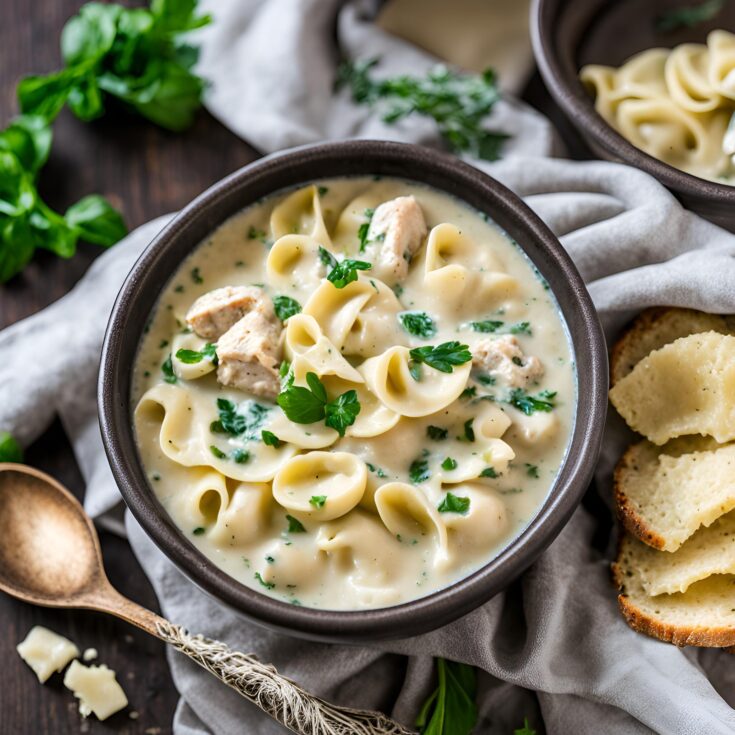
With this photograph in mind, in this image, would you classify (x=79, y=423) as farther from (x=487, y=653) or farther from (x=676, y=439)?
(x=676, y=439)

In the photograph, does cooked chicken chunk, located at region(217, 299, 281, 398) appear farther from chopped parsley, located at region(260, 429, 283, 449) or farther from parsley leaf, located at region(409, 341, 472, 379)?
parsley leaf, located at region(409, 341, 472, 379)

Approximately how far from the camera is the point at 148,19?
500 centimetres

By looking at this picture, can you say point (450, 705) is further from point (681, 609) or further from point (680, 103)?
point (680, 103)

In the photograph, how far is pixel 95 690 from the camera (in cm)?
429

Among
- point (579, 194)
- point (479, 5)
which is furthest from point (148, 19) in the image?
point (579, 194)

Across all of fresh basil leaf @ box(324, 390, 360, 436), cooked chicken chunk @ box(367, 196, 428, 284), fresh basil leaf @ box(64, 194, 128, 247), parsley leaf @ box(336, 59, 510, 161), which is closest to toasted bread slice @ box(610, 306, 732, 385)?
cooked chicken chunk @ box(367, 196, 428, 284)

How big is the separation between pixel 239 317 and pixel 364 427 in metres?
0.69

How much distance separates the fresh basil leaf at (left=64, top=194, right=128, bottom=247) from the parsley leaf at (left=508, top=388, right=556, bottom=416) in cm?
218

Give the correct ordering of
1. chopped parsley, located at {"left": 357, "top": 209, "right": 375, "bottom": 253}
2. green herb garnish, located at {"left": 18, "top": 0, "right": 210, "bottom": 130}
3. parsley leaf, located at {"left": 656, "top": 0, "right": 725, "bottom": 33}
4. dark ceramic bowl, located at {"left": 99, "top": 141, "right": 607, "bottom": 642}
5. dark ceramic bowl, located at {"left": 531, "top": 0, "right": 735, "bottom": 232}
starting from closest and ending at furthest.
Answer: dark ceramic bowl, located at {"left": 99, "top": 141, "right": 607, "bottom": 642} → chopped parsley, located at {"left": 357, "top": 209, "right": 375, "bottom": 253} → dark ceramic bowl, located at {"left": 531, "top": 0, "right": 735, "bottom": 232} → green herb garnish, located at {"left": 18, "top": 0, "right": 210, "bottom": 130} → parsley leaf, located at {"left": 656, "top": 0, "right": 725, "bottom": 33}

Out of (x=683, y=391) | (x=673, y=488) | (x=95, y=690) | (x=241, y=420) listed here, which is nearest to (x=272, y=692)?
(x=95, y=690)

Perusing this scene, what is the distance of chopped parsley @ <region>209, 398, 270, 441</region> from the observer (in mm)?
3912

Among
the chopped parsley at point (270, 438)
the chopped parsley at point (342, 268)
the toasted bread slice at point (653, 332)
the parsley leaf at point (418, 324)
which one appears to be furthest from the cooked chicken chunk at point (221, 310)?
the toasted bread slice at point (653, 332)

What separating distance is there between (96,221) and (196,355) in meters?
1.26

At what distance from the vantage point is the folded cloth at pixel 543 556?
408 cm
